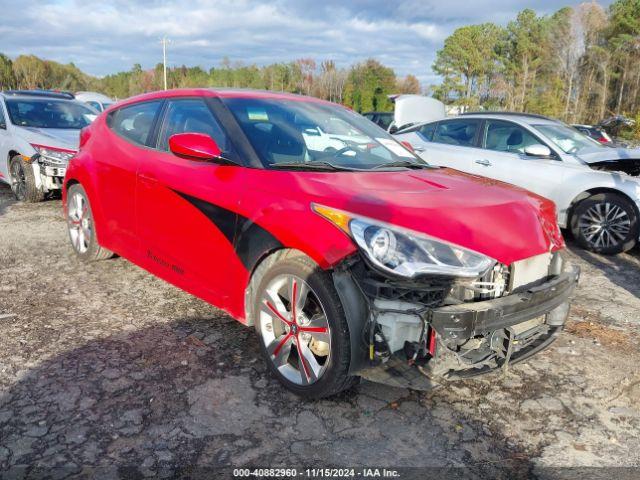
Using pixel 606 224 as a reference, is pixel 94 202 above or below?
above

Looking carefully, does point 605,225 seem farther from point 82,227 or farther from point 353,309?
point 82,227

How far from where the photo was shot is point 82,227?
519 centimetres

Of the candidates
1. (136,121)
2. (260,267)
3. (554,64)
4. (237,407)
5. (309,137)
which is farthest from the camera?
(554,64)

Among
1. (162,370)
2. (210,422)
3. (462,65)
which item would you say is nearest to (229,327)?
(162,370)

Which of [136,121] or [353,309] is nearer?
[353,309]

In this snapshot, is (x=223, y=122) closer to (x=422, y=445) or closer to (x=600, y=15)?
(x=422, y=445)

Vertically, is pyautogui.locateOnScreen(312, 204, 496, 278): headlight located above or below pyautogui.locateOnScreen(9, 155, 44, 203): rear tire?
above

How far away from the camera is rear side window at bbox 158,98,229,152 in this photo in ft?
11.8

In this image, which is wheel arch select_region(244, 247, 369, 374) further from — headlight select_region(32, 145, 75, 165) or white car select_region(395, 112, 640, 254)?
headlight select_region(32, 145, 75, 165)

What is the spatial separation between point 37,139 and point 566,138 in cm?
743

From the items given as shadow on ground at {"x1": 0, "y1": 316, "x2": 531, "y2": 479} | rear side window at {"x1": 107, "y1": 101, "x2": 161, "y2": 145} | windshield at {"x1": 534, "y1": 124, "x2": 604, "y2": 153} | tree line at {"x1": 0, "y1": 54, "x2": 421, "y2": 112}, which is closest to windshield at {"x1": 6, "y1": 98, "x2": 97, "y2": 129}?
rear side window at {"x1": 107, "y1": 101, "x2": 161, "y2": 145}

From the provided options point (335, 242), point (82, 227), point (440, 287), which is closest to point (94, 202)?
point (82, 227)

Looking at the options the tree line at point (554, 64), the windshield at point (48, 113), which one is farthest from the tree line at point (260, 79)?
the windshield at point (48, 113)

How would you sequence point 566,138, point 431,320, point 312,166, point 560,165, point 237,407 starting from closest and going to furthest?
1. point 431,320
2. point 237,407
3. point 312,166
4. point 560,165
5. point 566,138
